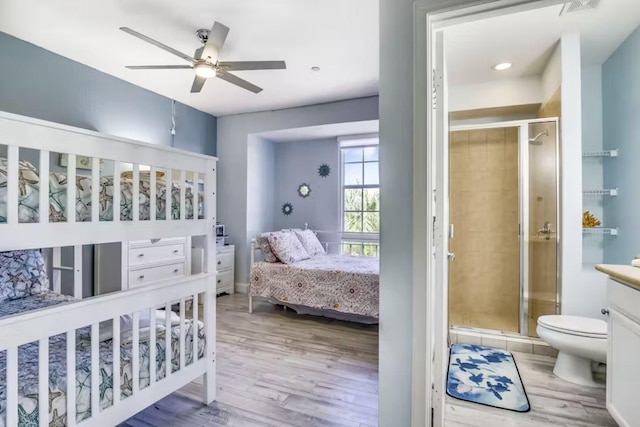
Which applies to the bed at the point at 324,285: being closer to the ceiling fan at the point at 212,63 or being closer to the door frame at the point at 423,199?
the door frame at the point at 423,199

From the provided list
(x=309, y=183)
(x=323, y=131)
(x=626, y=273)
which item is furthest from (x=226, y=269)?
(x=626, y=273)

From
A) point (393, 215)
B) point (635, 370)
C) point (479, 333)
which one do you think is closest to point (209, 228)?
point (393, 215)

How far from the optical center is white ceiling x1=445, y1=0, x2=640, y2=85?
217 cm

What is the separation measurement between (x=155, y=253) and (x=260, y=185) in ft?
6.53

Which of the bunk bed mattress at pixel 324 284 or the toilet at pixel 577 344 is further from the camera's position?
the bunk bed mattress at pixel 324 284

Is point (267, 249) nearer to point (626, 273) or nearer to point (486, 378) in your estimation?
point (486, 378)

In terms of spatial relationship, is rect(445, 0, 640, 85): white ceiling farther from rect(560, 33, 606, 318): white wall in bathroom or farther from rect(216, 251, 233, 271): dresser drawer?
rect(216, 251, 233, 271): dresser drawer

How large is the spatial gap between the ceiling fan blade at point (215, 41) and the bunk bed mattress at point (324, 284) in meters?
2.07

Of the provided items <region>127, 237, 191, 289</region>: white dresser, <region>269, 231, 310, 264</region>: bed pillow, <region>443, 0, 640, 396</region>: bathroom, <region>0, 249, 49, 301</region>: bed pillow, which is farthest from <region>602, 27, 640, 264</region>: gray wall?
<region>0, 249, 49, 301</region>: bed pillow

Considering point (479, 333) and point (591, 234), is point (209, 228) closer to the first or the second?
point (479, 333)

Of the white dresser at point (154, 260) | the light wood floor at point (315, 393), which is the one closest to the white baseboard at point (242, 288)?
the white dresser at point (154, 260)

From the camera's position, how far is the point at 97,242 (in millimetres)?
1380

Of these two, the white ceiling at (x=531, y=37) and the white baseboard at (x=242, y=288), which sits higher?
the white ceiling at (x=531, y=37)

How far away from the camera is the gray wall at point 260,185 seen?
186 inches
